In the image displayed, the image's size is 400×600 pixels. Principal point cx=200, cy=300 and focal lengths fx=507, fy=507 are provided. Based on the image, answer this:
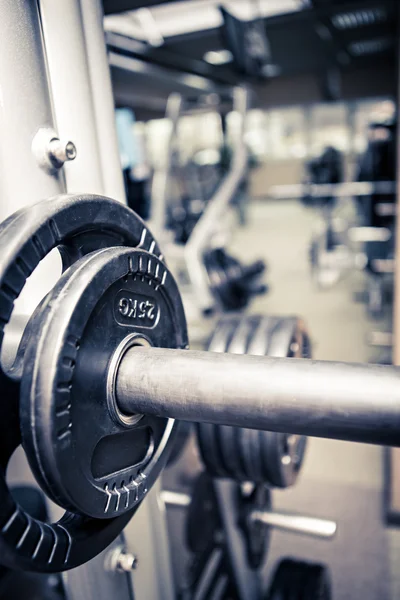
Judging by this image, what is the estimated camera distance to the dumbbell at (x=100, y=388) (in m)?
0.37

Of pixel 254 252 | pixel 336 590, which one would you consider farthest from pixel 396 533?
pixel 254 252

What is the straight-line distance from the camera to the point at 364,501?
5.97ft

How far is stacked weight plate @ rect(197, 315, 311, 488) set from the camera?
2.82 ft

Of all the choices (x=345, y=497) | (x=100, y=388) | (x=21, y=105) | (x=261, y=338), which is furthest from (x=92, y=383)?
(x=345, y=497)

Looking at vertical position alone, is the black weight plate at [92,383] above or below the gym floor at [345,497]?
above

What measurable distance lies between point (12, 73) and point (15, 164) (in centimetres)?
9

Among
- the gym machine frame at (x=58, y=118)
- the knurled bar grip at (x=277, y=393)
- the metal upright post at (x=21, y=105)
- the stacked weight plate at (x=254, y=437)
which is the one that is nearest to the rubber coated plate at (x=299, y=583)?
the stacked weight plate at (x=254, y=437)

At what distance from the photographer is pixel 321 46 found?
20.0ft

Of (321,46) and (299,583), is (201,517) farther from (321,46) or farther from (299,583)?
(321,46)

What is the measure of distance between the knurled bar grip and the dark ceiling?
1.58m

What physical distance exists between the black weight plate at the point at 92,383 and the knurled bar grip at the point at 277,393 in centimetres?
5

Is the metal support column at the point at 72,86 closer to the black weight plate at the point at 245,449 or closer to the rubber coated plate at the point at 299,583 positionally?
the black weight plate at the point at 245,449

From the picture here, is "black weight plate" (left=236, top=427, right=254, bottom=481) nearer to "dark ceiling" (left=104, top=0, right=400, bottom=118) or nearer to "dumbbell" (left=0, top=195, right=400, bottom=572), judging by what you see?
"dumbbell" (left=0, top=195, right=400, bottom=572)

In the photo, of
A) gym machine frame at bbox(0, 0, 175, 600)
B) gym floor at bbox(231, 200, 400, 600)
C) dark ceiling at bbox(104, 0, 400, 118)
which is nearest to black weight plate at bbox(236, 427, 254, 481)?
gym machine frame at bbox(0, 0, 175, 600)
